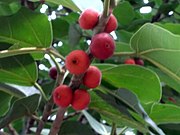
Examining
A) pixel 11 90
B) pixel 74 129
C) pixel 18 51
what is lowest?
pixel 74 129

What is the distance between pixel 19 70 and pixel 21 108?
9 cm

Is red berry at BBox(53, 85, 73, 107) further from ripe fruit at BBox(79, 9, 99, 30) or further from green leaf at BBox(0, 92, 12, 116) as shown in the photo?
green leaf at BBox(0, 92, 12, 116)

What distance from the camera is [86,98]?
869mm

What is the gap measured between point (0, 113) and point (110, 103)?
1.39ft

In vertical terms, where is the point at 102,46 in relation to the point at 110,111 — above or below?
above

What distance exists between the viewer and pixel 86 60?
818 millimetres

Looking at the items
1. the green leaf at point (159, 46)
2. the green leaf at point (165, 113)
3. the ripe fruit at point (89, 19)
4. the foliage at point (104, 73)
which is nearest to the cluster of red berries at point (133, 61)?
the foliage at point (104, 73)

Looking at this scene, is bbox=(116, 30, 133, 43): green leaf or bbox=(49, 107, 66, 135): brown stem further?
bbox=(116, 30, 133, 43): green leaf

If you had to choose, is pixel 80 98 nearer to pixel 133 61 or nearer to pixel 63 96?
pixel 63 96

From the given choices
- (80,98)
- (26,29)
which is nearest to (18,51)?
(26,29)

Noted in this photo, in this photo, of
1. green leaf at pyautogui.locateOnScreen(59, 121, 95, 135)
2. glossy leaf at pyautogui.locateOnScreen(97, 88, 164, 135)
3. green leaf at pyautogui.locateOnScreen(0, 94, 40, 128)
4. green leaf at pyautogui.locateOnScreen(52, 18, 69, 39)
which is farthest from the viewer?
green leaf at pyautogui.locateOnScreen(52, 18, 69, 39)

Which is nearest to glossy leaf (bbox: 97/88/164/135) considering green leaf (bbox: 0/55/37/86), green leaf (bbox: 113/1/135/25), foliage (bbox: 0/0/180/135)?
foliage (bbox: 0/0/180/135)

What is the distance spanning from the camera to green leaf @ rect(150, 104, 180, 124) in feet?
3.34

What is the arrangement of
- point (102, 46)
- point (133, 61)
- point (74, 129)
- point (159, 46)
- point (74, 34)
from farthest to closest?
point (74, 34) < point (133, 61) < point (74, 129) < point (159, 46) < point (102, 46)
